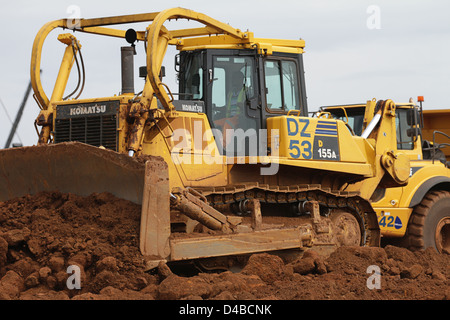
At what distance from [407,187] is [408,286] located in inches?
179

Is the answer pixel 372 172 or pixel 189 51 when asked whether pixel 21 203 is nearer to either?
pixel 189 51

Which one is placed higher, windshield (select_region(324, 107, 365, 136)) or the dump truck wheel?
windshield (select_region(324, 107, 365, 136))

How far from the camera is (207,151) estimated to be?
9438mm

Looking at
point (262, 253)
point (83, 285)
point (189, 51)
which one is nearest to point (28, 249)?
point (83, 285)

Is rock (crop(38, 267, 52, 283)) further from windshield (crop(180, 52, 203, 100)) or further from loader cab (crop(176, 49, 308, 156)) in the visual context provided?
windshield (crop(180, 52, 203, 100))

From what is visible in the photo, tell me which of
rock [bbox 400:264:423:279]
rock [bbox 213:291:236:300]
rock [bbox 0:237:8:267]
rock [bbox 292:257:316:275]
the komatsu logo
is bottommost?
rock [bbox 400:264:423:279]

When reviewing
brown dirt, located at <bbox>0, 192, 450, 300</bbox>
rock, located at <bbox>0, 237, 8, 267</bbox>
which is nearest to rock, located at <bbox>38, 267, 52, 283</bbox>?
brown dirt, located at <bbox>0, 192, 450, 300</bbox>

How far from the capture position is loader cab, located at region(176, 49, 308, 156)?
969 centimetres

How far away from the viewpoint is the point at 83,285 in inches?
286

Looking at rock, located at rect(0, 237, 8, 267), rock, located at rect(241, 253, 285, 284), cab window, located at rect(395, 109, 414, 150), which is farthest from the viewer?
cab window, located at rect(395, 109, 414, 150)

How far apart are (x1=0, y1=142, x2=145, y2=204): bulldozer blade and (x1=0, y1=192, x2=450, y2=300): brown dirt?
0.50 ft

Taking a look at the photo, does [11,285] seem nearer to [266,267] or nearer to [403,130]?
[266,267]

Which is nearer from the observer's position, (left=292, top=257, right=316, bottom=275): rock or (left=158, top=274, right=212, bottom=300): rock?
(left=158, top=274, right=212, bottom=300): rock

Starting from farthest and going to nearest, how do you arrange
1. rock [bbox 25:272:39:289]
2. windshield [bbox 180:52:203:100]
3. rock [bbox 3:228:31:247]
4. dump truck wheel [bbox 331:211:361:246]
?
1. dump truck wheel [bbox 331:211:361:246]
2. windshield [bbox 180:52:203:100]
3. rock [bbox 3:228:31:247]
4. rock [bbox 25:272:39:289]
